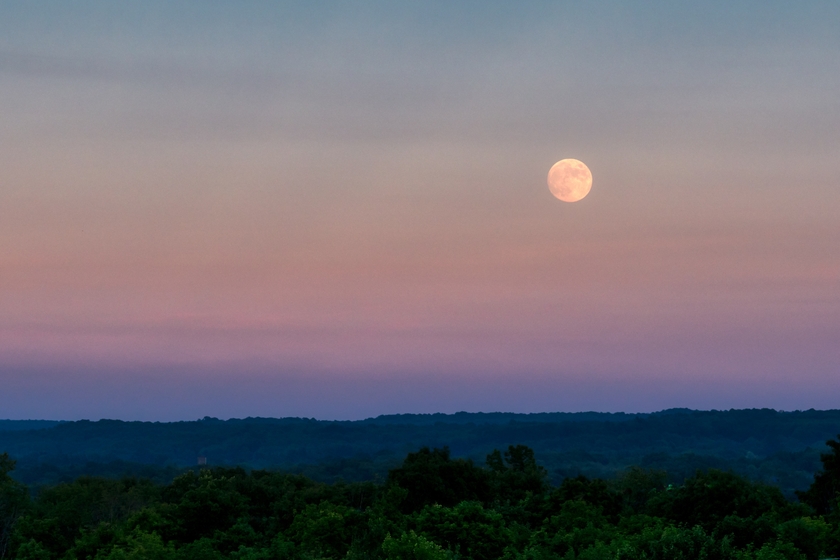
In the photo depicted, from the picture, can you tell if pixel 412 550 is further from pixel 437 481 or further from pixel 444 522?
pixel 437 481

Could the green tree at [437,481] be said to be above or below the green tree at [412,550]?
above

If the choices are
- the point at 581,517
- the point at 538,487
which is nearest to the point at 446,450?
the point at 538,487

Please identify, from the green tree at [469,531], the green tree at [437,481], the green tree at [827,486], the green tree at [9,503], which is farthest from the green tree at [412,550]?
the green tree at [827,486]

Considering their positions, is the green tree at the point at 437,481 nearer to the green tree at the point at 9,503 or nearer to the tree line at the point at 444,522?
the tree line at the point at 444,522

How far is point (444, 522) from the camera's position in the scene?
53281mm

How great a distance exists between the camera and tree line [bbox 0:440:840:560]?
49031mm

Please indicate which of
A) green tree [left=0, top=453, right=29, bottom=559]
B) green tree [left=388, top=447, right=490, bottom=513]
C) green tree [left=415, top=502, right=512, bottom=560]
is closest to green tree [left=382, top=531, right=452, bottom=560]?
green tree [left=415, top=502, right=512, bottom=560]

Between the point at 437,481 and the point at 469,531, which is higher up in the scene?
the point at 437,481

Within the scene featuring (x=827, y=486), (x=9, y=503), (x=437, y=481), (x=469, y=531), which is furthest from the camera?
(x=9, y=503)

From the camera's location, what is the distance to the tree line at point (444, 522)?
4903 cm

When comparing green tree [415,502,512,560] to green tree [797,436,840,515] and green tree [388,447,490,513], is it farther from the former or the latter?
green tree [797,436,840,515]

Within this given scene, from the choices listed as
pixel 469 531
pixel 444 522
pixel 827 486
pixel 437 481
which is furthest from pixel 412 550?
pixel 827 486

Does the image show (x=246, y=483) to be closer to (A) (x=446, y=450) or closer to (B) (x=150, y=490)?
(A) (x=446, y=450)

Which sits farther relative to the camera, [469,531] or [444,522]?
[444,522]
